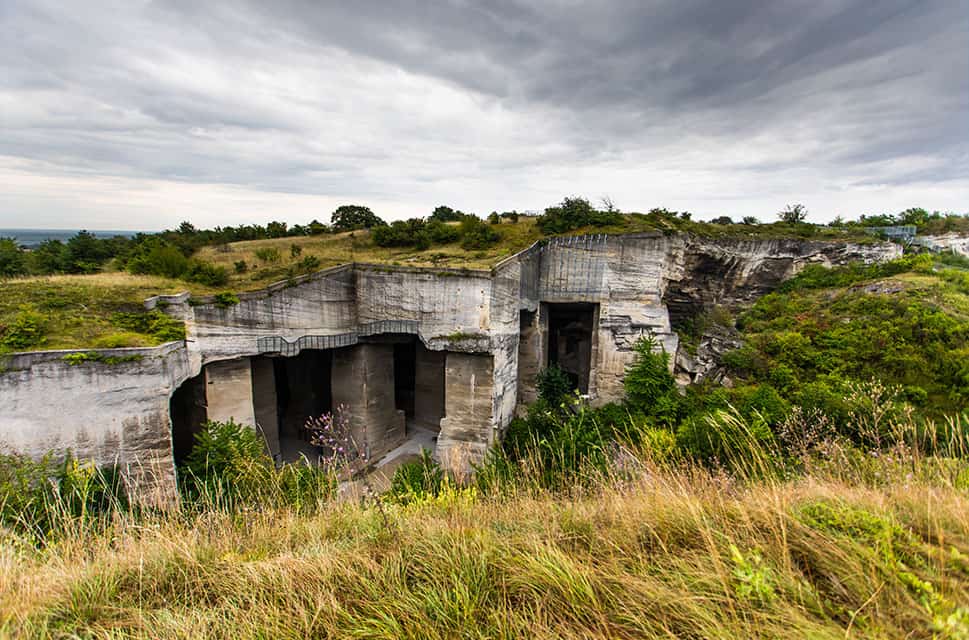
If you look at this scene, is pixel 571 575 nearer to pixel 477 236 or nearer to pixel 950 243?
pixel 477 236

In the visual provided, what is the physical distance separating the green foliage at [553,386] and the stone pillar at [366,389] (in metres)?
5.94

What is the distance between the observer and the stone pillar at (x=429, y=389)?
16688 millimetres

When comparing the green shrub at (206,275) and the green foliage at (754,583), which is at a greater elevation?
the green shrub at (206,275)

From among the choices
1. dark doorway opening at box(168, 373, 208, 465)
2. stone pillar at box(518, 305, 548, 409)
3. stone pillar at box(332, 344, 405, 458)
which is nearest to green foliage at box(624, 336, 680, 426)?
stone pillar at box(518, 305, 548, 409)

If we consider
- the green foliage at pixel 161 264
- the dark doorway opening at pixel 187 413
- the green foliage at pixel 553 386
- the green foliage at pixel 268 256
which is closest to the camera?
the dark doorway opening at pixel 187 413

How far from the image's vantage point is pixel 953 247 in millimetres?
21953

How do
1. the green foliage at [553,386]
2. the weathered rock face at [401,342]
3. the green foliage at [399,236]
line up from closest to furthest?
the weathered rock face at [401,342] < the green foliage at [553,386] < the green foliage at [399,236]

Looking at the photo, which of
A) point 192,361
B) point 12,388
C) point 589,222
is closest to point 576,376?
point 589,222

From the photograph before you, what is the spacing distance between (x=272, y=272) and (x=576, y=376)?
45.8ft

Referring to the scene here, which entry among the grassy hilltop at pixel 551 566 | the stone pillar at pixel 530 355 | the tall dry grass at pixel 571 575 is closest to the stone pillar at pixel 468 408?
the stone pillar at pixel 530 355

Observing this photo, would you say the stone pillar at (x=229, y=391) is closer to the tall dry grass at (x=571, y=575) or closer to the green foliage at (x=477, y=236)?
the tall dry grass at (x=571, y=575)

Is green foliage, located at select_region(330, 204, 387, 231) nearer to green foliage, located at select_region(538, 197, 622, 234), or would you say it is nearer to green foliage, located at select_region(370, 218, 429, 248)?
green foliage, located at select_region(370, 218, 429, 248)

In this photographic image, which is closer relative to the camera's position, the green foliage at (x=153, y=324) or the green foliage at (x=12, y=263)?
the green foliage at (x=153, y=324)

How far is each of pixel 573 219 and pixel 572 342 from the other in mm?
5924
